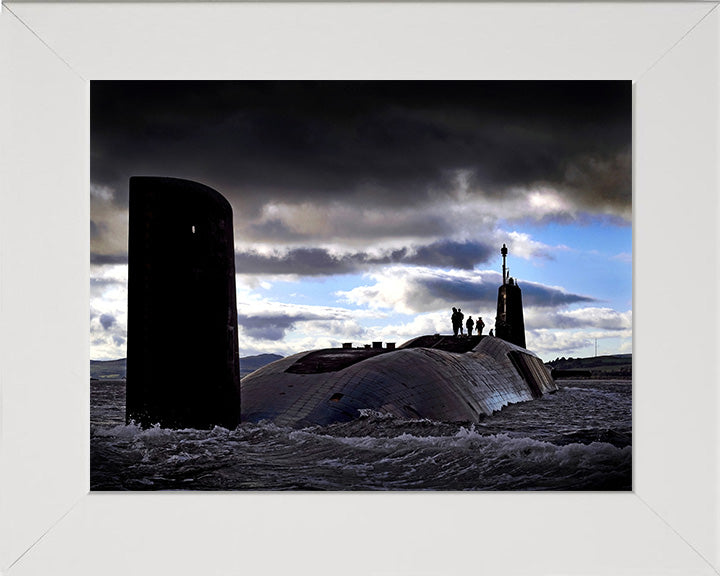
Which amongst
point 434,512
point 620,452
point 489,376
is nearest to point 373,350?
point 489,376

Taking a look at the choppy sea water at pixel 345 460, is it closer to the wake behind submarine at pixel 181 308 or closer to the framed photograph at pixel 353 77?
the wake behind submarine at pixel 181 308

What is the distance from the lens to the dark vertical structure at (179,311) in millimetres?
6198

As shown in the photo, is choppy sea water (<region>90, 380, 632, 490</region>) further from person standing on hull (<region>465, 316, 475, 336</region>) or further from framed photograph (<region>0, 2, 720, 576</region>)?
person standing on hull (<region>465, 316, 475, 336</region>)

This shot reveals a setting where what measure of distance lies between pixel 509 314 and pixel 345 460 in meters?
13.7

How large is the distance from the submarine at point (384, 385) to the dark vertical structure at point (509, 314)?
11.7ft

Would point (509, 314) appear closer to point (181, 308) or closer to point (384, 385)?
point (384, 385)

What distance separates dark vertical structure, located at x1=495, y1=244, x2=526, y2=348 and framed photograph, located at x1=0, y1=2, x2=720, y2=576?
569 inches

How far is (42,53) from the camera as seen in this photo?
4.65m

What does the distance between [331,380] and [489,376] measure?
5376 millimetres

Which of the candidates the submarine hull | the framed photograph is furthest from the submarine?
the framed photograph

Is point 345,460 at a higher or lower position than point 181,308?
lower

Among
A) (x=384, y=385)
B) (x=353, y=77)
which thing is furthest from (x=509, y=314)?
(x=353, y=77)

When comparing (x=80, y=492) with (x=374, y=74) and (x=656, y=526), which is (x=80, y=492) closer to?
(x=374, y=74)

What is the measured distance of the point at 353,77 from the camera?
489 centimetres
